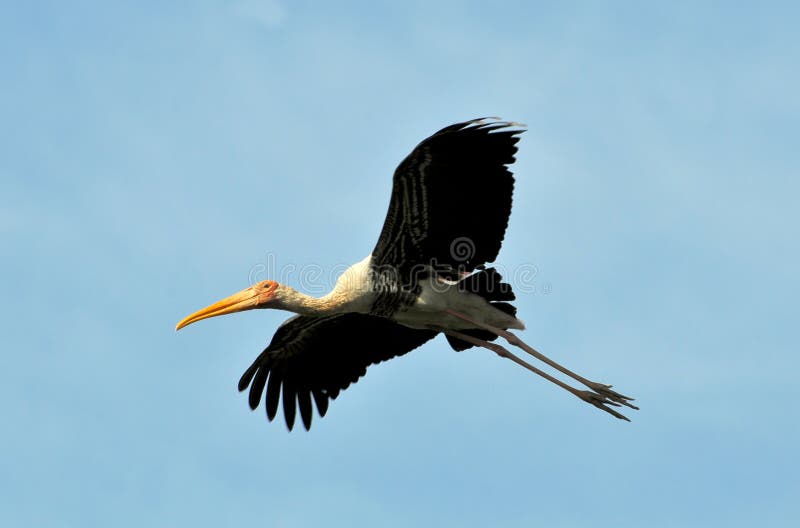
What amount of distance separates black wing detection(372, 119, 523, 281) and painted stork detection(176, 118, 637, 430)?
0.5 inches

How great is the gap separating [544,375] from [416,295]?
8.12 ft

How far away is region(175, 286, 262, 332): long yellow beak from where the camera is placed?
57.8 ft

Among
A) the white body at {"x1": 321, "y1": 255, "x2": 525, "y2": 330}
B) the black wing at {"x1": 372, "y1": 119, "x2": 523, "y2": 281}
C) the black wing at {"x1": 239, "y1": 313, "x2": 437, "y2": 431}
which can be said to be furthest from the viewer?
the black wing at {"x1": 239, "y1": 313, "x2": 437, "y2": 431}

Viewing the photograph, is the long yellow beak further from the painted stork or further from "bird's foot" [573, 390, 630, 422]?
"bird's foot" [573, 390, 630, 422]

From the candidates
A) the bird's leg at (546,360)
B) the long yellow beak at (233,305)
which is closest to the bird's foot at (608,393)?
the bird's leg at (546,360)

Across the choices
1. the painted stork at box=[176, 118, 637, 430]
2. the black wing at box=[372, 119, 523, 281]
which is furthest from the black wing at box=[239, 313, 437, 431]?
the black wing at box=[372, 119, 523, 281]

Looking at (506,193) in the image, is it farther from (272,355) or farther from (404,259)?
(272,355)

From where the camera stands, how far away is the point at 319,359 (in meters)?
18.9

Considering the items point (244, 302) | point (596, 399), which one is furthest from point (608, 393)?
point (244, 302)

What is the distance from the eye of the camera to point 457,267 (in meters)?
17.0

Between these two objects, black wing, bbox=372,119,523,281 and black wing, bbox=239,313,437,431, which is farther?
black wing, bbox=239,313,437,431

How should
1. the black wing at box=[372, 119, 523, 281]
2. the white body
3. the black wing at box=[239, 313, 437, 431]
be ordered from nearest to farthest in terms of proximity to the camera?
the black wing at box=[372, 119, 523, 281], the white body, the black wing at box=[239, 313, 437, 431]

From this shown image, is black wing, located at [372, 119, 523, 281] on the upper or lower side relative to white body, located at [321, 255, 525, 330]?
upper

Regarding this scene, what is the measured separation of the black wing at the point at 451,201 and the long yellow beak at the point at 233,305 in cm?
199
